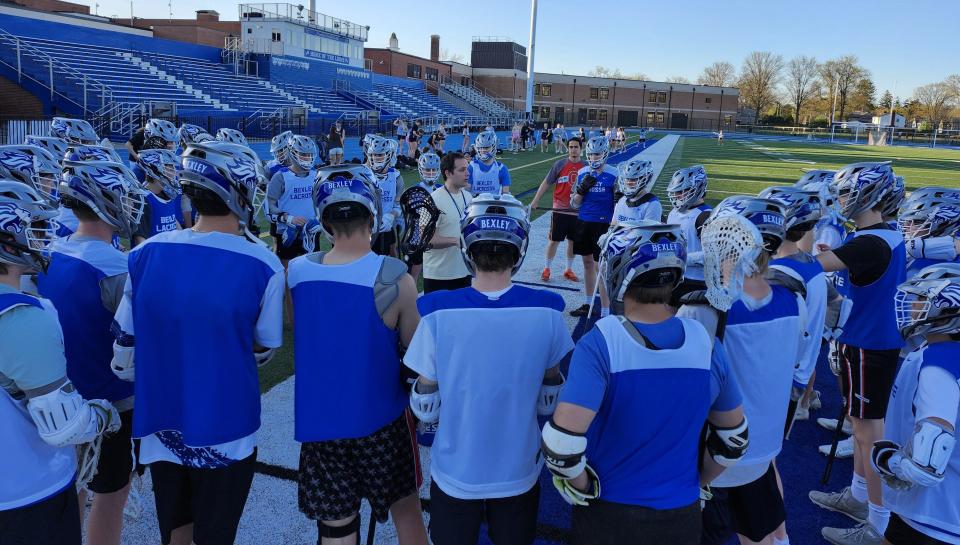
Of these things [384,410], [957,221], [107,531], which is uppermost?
[957,221]

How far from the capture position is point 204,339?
8.27 feet

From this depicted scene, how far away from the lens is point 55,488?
2.30 m

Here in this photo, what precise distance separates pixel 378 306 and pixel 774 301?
72.5 inches

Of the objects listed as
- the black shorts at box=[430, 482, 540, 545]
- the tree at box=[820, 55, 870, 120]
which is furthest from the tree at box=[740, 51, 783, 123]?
the black shorts at box=[430, 482, 540, 545]

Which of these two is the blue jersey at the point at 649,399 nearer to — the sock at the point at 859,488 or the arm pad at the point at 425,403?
the arm pad at the point at 425,403

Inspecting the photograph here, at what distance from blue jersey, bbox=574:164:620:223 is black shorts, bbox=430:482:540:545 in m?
6.08

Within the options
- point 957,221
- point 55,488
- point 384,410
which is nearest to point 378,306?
point 384,410

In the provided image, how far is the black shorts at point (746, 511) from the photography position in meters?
2.92

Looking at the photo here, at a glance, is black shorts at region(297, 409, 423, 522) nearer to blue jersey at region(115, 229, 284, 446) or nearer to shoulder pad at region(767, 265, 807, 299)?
blue jersey at region(115, 229, 284, 446)

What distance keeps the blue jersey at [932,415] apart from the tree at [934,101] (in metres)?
122

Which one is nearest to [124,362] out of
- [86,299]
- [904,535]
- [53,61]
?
[86,299]

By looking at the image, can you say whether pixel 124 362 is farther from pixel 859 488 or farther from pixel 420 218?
pixel 859 488

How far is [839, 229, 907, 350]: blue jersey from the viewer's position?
3.86 m

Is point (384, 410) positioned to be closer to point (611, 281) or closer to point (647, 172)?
point (611, 281)
